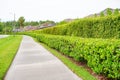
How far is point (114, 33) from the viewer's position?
1148cm

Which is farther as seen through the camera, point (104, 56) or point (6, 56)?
point (6, 56)

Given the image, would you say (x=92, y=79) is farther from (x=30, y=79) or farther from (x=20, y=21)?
(x=20, y=21)

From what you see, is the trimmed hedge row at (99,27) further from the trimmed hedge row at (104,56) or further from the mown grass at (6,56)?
the mown grass at (6,56)

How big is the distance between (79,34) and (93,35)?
3281 millimetres

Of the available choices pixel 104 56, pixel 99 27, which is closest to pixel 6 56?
pixel 99 27

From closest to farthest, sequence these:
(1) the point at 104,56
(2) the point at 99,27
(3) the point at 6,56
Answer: (1) the point at 104,56, (2) the point at 99,27, (3) the point at 6,56

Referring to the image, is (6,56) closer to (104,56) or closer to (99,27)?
(99,27)

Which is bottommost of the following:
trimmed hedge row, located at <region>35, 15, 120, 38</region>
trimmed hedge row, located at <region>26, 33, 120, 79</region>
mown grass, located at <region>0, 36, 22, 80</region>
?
mown grass, located at <region>0, 36, 22, 80</region>

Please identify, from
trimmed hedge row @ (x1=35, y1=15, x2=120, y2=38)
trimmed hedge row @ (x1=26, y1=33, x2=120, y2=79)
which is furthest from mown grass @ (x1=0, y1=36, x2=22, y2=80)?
trimmed hedge row @ (x1=35, y1=15, x2=120, y2=38)

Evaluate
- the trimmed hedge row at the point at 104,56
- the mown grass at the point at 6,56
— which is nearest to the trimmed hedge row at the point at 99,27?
the trimmed hedge row at the point at 104,56

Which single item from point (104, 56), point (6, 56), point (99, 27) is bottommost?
point (6, 56)

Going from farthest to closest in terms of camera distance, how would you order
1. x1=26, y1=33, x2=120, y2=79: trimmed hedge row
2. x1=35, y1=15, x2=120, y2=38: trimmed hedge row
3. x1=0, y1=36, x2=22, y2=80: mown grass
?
1. x1=35, y1=15, x2=120, y2=38: trimmed hedge row
2. x1=0, y1=36, x2=22, y2=80: mown grass
3. x1=26, y1=33, x2=120, y2=79: trimmed hedge row

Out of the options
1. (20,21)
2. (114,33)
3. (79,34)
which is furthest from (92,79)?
(20,21)

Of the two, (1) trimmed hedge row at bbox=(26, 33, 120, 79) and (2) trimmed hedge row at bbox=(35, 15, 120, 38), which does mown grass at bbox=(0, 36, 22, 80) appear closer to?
(1) trimmed hedge row at bbox=(26, 33, 120, 79)
